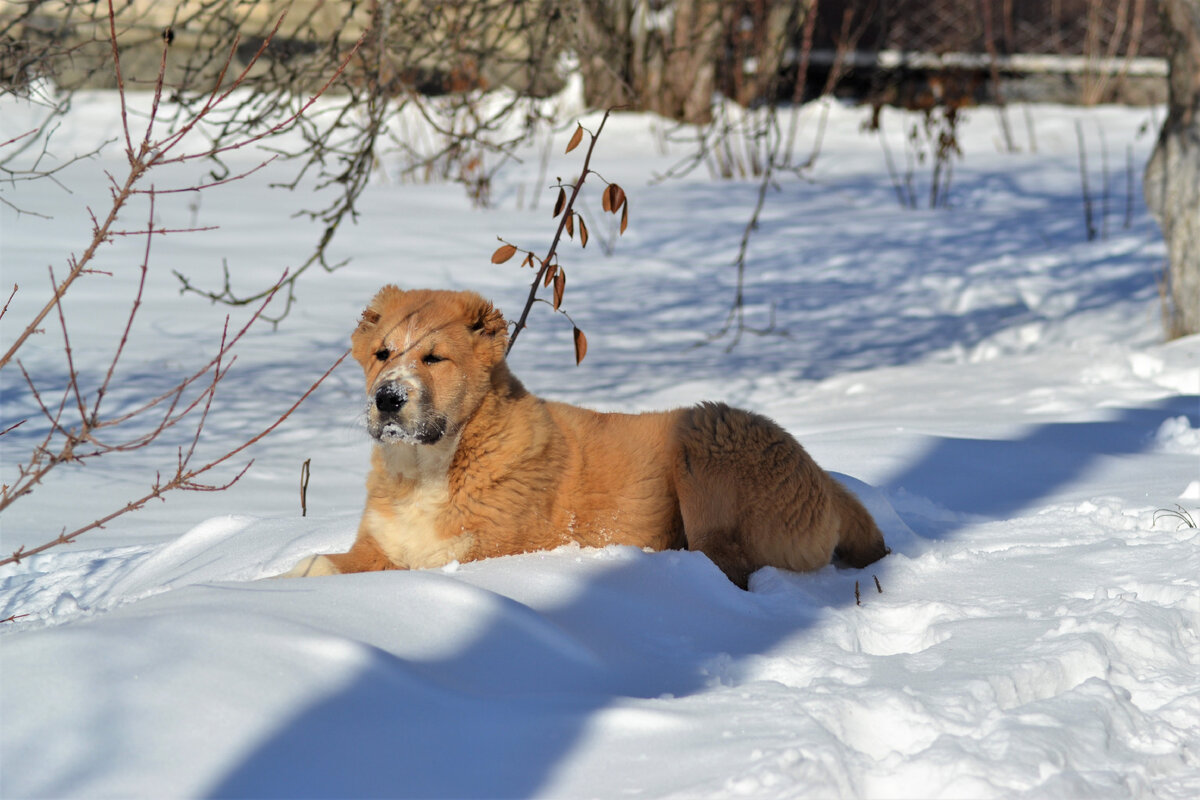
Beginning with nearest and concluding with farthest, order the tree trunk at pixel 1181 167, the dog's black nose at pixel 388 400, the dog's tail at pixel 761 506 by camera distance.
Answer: the dog's black nose at pixel 388 400 → the dog's tail at pixel 761 506 → the tree trunk at pixel 1181 167

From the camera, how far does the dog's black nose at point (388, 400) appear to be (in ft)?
11.6

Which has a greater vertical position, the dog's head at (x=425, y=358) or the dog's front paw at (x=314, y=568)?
the dog's head at (x=425, y=358)

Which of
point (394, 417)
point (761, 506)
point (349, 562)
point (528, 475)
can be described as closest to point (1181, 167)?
point (761, 506)

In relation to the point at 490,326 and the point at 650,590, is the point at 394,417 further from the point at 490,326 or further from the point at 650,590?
the point at 650,590

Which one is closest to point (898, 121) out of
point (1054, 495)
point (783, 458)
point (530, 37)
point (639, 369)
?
point (639, 369)

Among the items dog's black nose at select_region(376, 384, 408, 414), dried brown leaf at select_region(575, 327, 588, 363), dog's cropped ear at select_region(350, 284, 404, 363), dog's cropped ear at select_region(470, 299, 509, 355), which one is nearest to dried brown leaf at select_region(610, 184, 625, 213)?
dried brown leaf at select_region(575, 327, 588, 363)

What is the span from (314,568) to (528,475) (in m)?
0.74

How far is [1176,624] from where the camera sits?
10.6 feet

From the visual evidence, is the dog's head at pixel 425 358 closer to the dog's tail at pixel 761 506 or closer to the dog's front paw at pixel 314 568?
the dog's front paw at pixel 314 568

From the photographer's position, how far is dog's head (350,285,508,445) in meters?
3.55

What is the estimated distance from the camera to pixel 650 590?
134 inches

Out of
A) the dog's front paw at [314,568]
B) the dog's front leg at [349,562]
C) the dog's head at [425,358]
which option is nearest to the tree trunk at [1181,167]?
the dog's head at [425,358]

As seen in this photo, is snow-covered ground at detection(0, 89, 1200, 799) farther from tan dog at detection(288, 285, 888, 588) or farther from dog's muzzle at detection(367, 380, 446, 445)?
dog's muzzle at detection(367, 380, 446, 445)

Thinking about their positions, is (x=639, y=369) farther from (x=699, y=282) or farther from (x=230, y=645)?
(x=230, y=645)
